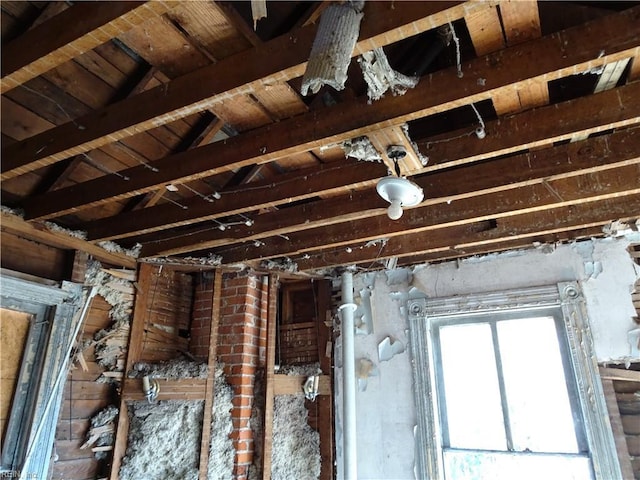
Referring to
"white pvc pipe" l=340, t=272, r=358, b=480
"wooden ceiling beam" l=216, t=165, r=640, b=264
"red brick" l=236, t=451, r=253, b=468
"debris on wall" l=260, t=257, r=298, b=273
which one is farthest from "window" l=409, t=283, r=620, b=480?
"red brick" l=236, t=451, r=253, b=468

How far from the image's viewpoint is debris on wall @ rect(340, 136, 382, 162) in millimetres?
1729

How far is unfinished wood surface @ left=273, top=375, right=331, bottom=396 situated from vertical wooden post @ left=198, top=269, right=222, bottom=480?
0.46 metres

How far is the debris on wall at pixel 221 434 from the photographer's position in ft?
9.56

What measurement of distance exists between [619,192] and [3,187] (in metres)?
3.06

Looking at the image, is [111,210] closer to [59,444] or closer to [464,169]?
[59,444]

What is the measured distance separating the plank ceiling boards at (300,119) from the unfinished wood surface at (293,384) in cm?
105

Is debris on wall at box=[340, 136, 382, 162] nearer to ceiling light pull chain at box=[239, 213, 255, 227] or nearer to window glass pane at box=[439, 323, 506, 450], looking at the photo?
ceiling light pull chain at box=[239, 213, 255, 227]

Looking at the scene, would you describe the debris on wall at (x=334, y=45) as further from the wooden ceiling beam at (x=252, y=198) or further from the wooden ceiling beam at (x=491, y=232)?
the wooden ceiling beam at (x=491, y=232)

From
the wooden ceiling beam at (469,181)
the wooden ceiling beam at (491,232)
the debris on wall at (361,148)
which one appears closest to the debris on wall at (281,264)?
the wooden ceiling beam at (491,232)

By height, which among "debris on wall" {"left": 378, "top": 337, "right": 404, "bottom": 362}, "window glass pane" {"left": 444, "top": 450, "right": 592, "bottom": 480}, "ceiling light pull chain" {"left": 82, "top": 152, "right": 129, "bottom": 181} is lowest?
"window glass pane" {"left": 444, "top": 450, "right": 592, "bottom": 480}

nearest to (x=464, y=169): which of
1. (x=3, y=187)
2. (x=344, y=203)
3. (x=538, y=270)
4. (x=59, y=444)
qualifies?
(x=344, y=203)

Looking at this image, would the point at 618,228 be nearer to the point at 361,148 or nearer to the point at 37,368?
the point at 361,148

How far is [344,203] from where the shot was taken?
240cm

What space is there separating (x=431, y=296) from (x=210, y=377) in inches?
66.7
